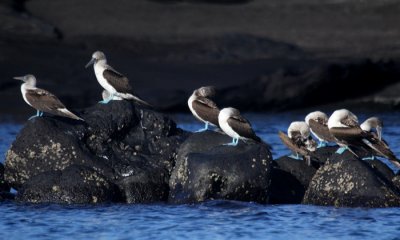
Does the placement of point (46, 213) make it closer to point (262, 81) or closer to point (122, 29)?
point (262, 81)

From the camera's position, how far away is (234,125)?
20766mm

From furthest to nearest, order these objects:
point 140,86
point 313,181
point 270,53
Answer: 1. point 270,53
2. point 140,86
3. point 313,181

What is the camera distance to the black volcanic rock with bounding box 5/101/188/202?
69.2 ft

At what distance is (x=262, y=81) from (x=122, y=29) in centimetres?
773

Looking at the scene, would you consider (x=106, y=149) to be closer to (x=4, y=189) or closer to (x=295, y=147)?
(x=4, y=189)

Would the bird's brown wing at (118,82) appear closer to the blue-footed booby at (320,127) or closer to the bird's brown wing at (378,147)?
the blue-footed booby at (320,127)

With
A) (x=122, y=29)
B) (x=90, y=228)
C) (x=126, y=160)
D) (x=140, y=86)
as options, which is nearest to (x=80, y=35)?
(x=122, y=29)

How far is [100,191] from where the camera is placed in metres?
20.5

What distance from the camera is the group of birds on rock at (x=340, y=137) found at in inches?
816

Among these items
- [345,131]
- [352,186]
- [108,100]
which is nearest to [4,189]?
[108,100]

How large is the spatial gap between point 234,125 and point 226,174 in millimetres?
1038

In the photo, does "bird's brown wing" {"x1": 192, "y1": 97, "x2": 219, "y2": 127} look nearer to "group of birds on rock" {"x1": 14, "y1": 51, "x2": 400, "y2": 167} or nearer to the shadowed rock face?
"group of birds on rock" {"x1": 14, "y1": 51, "x2": 400, "y2": 167}

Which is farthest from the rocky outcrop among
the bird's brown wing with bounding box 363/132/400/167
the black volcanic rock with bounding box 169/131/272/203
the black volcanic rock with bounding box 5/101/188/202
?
the bird's brown wing with bounding box 363/132/400/167

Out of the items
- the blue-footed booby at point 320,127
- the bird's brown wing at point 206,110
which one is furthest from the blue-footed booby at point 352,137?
the bird's brown wing at point 206,110
